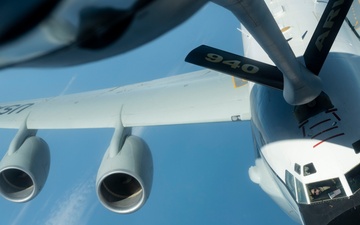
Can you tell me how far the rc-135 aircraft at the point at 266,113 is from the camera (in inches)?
173

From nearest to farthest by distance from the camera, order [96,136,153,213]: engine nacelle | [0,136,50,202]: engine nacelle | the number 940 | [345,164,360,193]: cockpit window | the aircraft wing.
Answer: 1. the number 940
2. [345,164,360,193]: cockpit window
3. [96,136,153,213]: engine nacelle
4. [0,136,50,202]: engine nacelle
5. the aircraft wing

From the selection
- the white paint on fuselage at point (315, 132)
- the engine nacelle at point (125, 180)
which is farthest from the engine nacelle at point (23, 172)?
the white paint on fuselage at point (315, 132)

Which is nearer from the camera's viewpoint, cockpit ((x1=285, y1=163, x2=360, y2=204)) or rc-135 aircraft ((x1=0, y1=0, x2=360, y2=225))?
rc-135 aircraft ((x1=0, y1=0, x2=360, y2=225))

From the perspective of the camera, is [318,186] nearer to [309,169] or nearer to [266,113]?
[309,169]

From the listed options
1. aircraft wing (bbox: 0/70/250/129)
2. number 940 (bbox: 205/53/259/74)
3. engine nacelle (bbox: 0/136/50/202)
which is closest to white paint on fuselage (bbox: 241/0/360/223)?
number 940 (bbox: 205/53/259/74)

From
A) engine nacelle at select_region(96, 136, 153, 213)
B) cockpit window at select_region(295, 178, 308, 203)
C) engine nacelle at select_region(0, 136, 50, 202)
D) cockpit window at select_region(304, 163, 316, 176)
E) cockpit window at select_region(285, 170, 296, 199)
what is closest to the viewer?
cockpit window at select_region(304, 163, 316, 176)

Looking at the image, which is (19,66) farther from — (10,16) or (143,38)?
(143,38)

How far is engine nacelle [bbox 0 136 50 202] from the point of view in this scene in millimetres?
7891

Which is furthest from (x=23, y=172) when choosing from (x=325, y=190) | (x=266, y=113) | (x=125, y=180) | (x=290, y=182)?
(x=325, y=190)

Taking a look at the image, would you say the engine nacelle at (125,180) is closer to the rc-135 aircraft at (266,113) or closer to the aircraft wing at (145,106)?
the rc-135 aircraft at (266,113)

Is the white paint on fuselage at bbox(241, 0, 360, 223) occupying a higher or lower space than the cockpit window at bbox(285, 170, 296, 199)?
higher

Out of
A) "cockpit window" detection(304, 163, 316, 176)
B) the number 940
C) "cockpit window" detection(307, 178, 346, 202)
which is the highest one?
the number 940

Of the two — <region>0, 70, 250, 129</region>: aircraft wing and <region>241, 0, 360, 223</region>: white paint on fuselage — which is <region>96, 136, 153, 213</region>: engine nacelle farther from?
<region>241, 0, 360, 223</region>: white paint on fuselage

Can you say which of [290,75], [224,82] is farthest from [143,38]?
[224,82]
